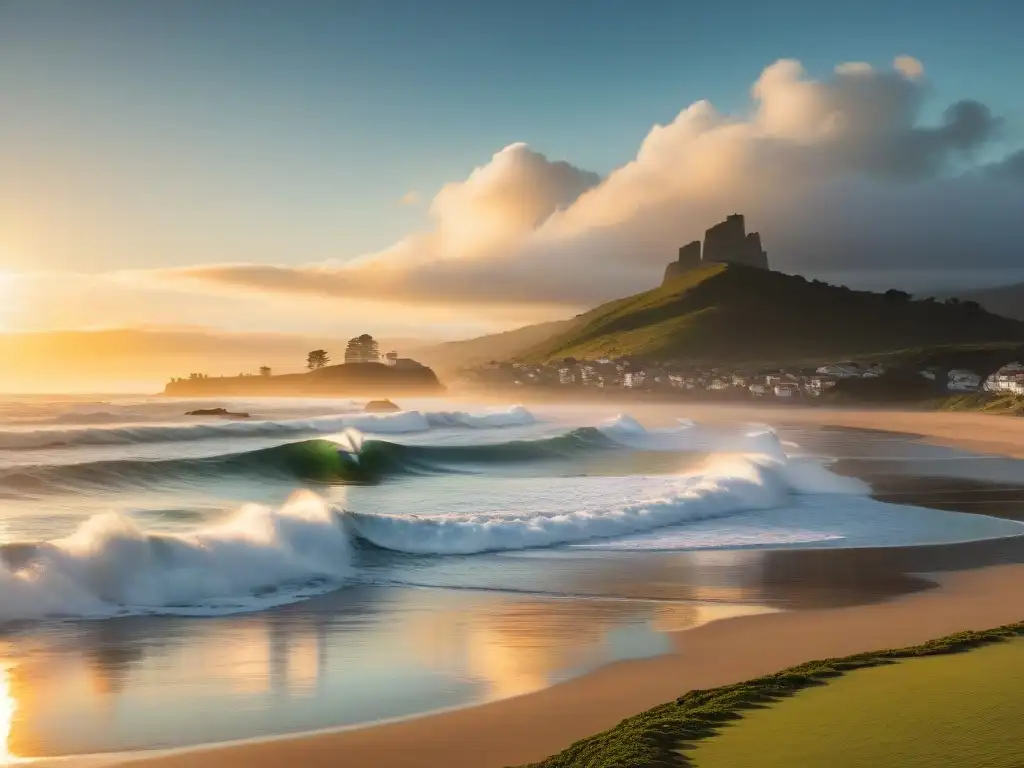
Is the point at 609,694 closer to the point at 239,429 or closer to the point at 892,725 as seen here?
the point at 892,725

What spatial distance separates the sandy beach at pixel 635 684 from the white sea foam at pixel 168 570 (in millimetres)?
5672

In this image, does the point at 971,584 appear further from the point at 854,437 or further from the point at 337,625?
the point at 854,437

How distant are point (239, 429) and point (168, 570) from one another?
4522cm

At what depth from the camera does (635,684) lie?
929cm

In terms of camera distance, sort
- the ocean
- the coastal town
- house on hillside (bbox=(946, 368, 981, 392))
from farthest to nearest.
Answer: the coastal town < house on hillside (bbox=(946, 368, 981, 392)) < the ocean

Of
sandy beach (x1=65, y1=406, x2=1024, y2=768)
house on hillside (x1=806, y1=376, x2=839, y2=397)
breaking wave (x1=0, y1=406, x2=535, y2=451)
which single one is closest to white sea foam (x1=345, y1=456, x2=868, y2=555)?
sandy beach (x1=65, y1=406, x2=1024, y2=768)

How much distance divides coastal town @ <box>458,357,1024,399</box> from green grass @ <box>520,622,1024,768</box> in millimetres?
106791

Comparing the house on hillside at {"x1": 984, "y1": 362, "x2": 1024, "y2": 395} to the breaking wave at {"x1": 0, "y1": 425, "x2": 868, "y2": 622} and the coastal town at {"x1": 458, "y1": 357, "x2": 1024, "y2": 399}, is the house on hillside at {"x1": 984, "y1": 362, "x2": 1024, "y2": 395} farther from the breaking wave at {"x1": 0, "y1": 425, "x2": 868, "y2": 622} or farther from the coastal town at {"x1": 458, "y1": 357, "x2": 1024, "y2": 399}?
the breaking wave at {"x1": 0, "y1": 425, "x2": 868, "y2": 622}

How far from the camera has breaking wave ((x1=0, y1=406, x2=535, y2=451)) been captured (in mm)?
46688

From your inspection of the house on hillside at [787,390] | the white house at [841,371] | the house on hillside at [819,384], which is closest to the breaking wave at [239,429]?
the house on hillside at [819,384]

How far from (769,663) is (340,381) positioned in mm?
184207

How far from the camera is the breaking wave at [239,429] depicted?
153ft

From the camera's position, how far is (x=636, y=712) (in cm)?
834

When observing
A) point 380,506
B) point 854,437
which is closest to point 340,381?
point 854,437
